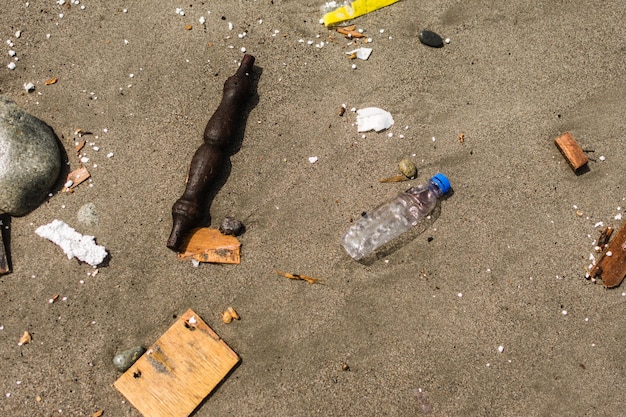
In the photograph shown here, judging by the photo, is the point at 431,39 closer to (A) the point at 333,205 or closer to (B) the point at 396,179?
(B) the point at 396,179

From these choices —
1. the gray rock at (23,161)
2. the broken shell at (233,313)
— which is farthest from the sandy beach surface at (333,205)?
the gray rock at (23,161)

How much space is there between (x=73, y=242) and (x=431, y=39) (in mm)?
3423

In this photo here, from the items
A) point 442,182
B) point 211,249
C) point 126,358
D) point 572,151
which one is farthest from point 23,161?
point 572,151

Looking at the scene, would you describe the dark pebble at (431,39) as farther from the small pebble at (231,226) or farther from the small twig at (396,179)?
the small pebble at (231,226)

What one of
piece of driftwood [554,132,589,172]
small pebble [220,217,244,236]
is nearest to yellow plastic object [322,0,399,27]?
piece of driftwood [554,132,589,172]

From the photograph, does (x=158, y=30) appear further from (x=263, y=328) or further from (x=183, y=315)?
(x=263, y=328)

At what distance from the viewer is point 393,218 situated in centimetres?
389

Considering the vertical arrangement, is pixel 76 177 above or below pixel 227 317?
above

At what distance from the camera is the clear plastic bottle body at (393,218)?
381 centimetres

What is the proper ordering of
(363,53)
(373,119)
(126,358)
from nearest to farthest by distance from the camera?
(126,358)
(373,119)
(363,53)

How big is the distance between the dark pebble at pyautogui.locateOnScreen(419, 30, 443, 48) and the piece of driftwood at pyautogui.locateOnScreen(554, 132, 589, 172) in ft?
4.28

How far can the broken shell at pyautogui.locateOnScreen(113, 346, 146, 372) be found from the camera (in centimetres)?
346

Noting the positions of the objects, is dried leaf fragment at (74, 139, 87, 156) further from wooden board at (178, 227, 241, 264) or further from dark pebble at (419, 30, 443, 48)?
dark pebble at (419, 30, 443, 48)

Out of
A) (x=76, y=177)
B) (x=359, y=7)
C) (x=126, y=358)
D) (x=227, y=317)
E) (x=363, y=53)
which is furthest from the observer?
(x=359, y=7)
